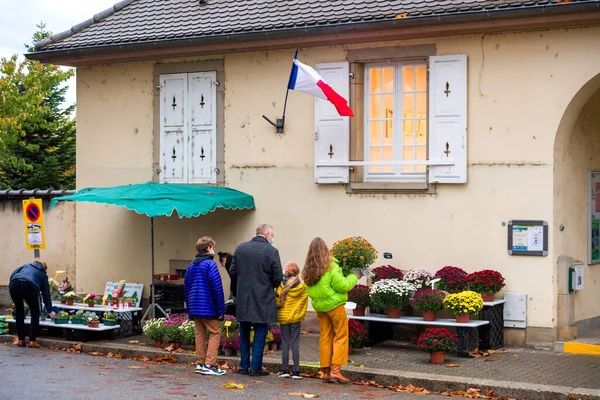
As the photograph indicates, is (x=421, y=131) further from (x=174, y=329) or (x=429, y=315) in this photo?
(x=174, y=329)

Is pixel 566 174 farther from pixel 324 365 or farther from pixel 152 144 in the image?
pixel 152 144

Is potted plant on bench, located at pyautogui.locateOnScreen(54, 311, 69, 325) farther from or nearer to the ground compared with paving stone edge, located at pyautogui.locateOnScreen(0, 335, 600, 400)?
farther from the ground

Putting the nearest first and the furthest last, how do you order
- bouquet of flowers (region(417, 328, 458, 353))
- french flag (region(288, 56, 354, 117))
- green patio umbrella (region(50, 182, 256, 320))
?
1. bouquet of flowers (region(417, 328, 458, 353))
2. french flag (region(288, 56, 354, 117))
3. green patio umbrella (region(50, 182, 256, 320))

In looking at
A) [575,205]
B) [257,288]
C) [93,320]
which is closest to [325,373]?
Result: [257,288]

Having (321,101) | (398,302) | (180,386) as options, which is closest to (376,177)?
(321,101)

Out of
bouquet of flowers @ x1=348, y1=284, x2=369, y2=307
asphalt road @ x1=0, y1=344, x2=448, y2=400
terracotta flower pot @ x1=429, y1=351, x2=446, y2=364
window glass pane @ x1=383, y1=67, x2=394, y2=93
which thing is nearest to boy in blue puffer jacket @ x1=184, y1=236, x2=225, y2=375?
asphalt road @ x1=0, y1=344, x2=448, y2=400

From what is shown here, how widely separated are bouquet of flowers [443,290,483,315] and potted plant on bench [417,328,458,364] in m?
0.42

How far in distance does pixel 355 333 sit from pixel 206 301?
207 centimetres

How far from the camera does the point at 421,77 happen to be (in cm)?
1430

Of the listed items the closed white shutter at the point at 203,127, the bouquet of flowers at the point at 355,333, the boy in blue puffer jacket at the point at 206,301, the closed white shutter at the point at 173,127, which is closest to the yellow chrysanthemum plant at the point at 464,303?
the bouquet of flowers at the point at 355,333

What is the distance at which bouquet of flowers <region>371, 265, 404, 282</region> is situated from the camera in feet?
44.8

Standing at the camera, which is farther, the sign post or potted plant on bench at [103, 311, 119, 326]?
the sign post

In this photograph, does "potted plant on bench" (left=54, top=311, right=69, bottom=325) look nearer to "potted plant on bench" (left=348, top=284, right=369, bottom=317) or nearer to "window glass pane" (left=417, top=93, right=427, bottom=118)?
"potted plant on bench" (left=348, top=284, right=369, bottom=317)

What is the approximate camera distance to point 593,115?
568 inches
